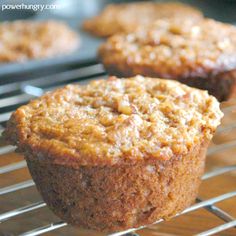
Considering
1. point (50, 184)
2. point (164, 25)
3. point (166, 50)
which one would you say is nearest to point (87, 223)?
point (50, 184)

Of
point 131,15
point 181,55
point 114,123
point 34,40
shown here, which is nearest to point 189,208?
point 114,123

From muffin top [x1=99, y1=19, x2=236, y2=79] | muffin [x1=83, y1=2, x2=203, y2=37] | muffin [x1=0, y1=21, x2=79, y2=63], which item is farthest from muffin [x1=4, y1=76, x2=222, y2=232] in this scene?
muffin [x1=83, y1=2, x2=203, y2=37]

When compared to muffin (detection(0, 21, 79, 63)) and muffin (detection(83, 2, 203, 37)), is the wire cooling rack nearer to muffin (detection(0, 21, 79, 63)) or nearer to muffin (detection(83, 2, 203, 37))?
muffin (detection(0, 21, 79, 63))

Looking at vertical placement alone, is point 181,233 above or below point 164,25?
below

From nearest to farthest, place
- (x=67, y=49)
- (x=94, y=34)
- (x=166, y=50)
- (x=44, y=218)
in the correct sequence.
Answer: (x=44, y=218) < (x=166, y=50) < (x=67, y=49) < (x=94, y=34)

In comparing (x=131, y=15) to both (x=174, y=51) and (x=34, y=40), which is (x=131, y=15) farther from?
(x=174, y=51)

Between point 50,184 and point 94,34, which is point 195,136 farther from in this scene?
point 94,34

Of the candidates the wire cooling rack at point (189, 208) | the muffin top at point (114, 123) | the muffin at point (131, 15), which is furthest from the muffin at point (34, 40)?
the muffin top at point (114, 123)
